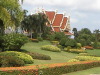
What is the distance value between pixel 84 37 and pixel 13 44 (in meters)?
29.1

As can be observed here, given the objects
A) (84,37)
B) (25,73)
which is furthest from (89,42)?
(25,73)

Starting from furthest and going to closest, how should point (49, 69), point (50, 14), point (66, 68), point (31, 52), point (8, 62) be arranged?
point (50, 14)
point (31, 52)
point (66, 68)
point (8, 62)
point (49, 69)

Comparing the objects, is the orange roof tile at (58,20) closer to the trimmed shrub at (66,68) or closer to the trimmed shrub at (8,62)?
the trimmed shrub at (66,68)

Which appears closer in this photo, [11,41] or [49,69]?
[49,69]

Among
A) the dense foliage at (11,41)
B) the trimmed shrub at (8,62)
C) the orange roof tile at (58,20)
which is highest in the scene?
the orange roof tile at (58,20)

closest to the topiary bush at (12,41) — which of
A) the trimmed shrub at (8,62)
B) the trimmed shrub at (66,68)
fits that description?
the trimmed shrub at (66,68)

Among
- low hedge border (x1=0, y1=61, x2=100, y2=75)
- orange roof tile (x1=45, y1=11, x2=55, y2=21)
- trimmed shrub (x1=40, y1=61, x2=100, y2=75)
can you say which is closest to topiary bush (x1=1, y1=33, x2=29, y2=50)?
trimmed shrub (x1=40, y1=61, x2=100, y2=75)

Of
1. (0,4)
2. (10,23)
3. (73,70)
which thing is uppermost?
(0,4)

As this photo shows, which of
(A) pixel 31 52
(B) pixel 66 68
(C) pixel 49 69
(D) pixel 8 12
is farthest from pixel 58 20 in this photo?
(C) pixel 49 69

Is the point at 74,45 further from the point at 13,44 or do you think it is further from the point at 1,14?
the point at 1,14

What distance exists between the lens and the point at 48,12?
207 feet

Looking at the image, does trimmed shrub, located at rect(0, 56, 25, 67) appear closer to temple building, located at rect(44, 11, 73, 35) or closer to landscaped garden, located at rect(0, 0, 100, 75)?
landscaped garden, located at rect(0, 0, 100, 75)

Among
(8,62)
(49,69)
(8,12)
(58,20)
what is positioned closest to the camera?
(49,69)

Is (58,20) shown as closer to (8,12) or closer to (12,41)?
(12,41)
